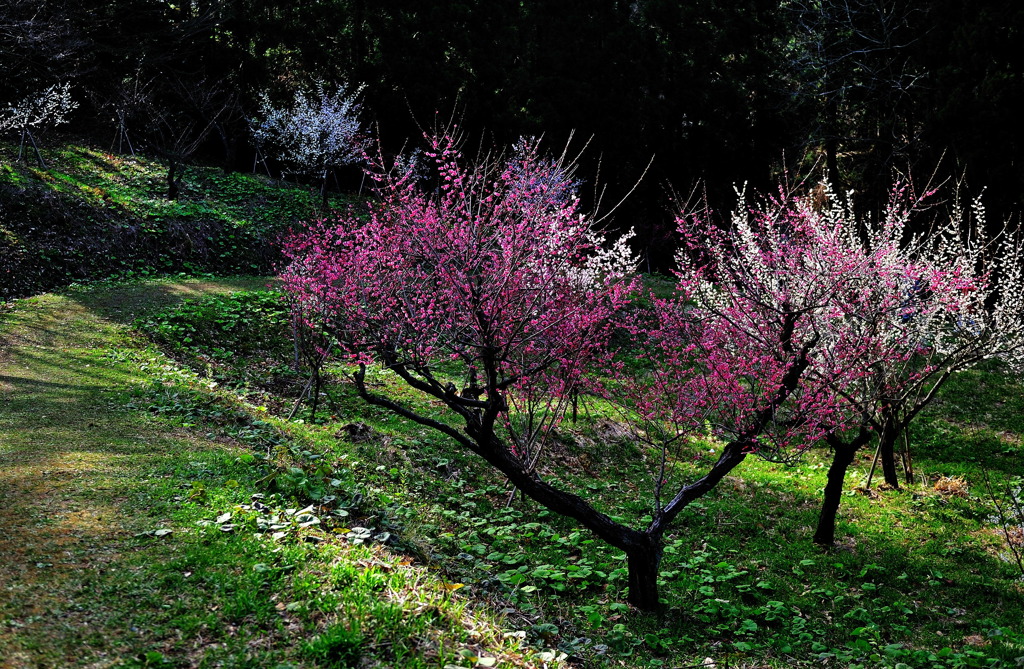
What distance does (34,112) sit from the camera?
853 inches

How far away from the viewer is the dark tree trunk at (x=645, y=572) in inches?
262

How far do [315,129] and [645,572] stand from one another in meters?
22.6

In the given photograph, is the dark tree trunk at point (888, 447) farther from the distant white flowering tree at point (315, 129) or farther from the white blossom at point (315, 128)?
the white blossom at point (315, 128)

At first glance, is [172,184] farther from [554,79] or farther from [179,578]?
[179,578]

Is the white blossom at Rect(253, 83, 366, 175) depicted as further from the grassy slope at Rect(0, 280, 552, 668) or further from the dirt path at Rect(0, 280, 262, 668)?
the grassy slope at Rect(0, 280, 552, 668)

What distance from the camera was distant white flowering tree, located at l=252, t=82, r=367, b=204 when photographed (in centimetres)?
2502

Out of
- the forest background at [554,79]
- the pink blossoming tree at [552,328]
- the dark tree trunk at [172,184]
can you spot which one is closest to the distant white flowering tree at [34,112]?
the forest background at [554,79]

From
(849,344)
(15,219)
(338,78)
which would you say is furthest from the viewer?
(338,78)

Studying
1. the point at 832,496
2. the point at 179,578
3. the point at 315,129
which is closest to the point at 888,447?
the point at 832,496

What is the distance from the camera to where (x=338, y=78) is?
29.7 m

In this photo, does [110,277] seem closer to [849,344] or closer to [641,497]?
[641,497]

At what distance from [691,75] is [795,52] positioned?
4006mm

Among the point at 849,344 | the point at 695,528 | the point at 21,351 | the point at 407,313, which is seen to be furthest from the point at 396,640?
the point at 21,351

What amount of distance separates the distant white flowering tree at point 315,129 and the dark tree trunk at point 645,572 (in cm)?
2046
